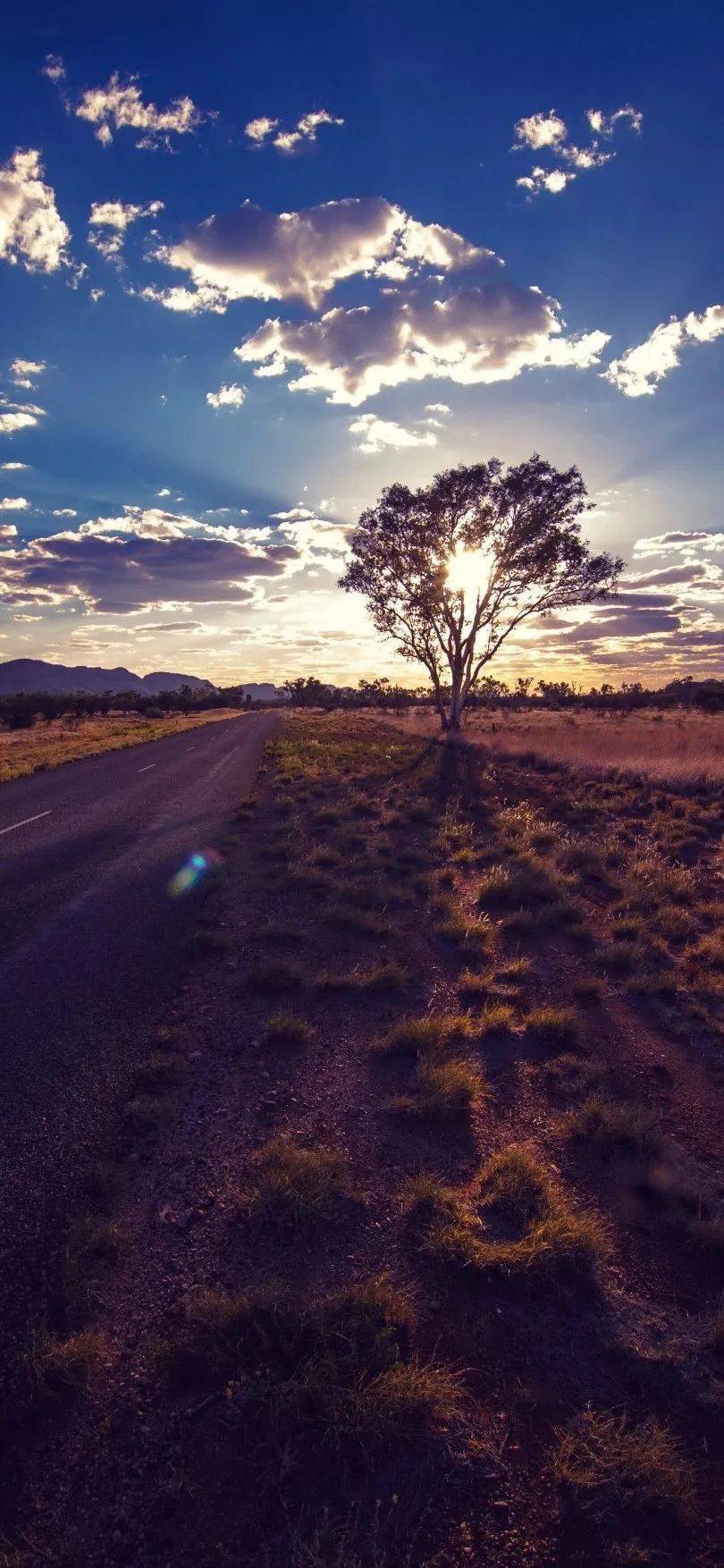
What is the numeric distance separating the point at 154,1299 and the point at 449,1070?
8.81ft

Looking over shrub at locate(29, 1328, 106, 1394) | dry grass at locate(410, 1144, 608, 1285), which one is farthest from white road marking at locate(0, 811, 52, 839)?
dry grass at locate(410, 1144, 608, 1285)

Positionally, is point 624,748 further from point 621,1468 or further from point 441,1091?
point 621,1468

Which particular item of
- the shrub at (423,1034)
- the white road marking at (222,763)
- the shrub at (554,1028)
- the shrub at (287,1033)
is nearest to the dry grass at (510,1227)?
the shrub at (423,1034)

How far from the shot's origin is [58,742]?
37.9 meters

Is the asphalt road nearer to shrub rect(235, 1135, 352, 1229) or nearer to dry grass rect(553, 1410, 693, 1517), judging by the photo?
shrub rect(235, 1135, 352, 1229)

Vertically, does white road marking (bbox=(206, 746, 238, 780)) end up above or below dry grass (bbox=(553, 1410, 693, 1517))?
above

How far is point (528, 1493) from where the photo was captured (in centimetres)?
275

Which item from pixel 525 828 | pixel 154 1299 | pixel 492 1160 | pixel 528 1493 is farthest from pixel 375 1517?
pixel 525 828

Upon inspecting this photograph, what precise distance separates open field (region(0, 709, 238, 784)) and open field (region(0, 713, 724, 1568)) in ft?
64.8

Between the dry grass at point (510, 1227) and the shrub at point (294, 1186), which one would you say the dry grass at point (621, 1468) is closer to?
the dry grass at point (510, 1227)

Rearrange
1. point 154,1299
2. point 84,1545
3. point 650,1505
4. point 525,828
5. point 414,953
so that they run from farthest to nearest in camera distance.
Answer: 1. point 525,828
2. point 414,953
3. point 154,1299
4. point 650,1505
5. point 84,1545

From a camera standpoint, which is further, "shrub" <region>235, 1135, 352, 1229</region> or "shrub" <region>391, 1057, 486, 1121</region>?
"shrub" <region>391, 1057, 486, 1121</region>

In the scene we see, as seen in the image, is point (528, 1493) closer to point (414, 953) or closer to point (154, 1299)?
point (154, 1299)

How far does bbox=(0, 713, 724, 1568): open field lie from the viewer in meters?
2.66
